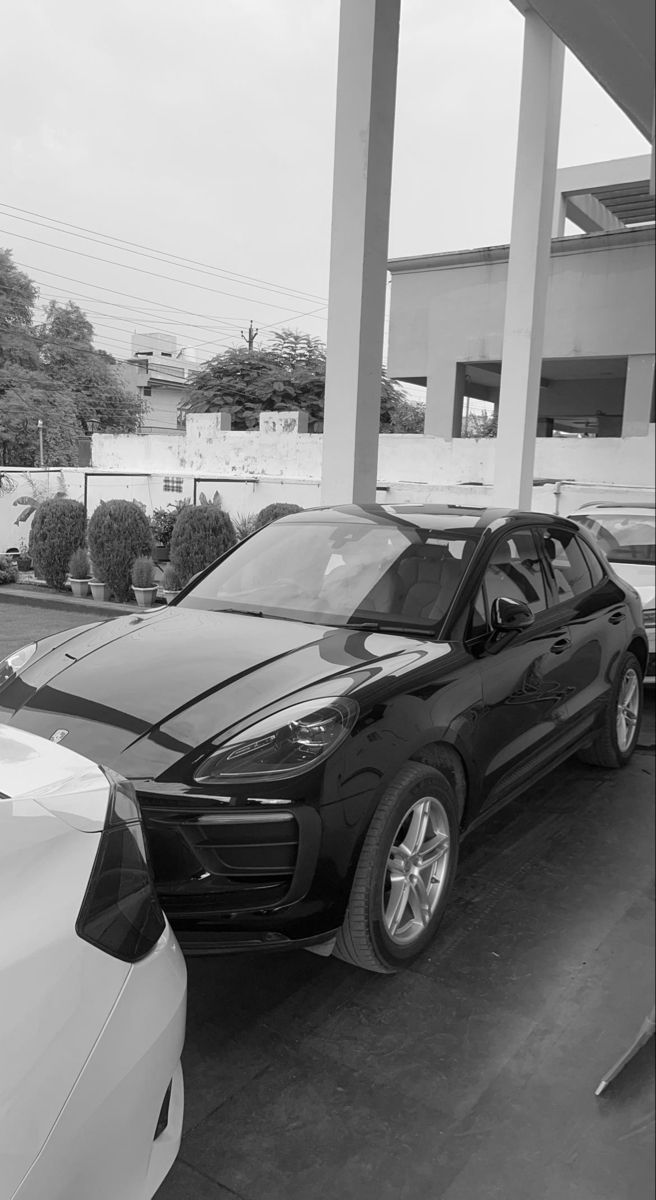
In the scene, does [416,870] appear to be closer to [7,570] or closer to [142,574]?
[142,574]

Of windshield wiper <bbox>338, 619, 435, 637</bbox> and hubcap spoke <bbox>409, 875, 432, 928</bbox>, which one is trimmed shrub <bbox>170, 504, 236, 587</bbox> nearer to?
windshield wiper <bbox>338, 619, 435, 637</bbox>

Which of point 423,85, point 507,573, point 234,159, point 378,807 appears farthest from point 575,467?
point 378,807

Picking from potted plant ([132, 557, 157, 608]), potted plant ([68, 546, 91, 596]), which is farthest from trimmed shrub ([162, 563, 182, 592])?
potted plant ([68, 546, 91, 596])

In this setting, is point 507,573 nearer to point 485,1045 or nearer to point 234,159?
point 485,1045

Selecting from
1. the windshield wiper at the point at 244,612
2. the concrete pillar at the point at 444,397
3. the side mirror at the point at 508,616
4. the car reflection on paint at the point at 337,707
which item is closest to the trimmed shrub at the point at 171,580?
the concrete pillar at the point at 444,397

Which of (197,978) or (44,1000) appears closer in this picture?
(44,1000)

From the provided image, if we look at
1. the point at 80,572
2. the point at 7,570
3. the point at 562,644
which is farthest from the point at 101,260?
the point at 7,570

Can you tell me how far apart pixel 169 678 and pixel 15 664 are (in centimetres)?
75

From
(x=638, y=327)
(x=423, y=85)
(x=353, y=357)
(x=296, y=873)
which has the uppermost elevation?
(x=423, y=85)

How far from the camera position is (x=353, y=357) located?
509cm

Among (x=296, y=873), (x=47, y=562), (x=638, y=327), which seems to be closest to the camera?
(x=638, y=327)

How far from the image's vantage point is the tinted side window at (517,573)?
133 inches

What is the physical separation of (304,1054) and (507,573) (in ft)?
6.58

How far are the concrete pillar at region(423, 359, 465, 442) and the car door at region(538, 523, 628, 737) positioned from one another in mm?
8735
